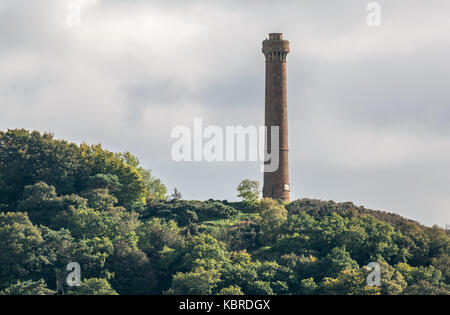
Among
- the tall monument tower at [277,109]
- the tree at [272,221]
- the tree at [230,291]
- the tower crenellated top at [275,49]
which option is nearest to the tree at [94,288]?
the tree at [230,291]

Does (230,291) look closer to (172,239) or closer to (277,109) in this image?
(172,239)

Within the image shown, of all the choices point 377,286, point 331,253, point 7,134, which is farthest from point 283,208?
point 7,134

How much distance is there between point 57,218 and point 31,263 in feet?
31.3

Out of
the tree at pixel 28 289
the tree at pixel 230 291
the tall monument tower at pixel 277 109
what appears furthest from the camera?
the tall monument tower at pixel 277 109

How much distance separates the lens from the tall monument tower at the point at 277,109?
15262 cm

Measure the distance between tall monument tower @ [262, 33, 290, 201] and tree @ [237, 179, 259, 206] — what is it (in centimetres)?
193

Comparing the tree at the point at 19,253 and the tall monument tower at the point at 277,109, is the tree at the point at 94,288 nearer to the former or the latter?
the tree at the point at 19,253

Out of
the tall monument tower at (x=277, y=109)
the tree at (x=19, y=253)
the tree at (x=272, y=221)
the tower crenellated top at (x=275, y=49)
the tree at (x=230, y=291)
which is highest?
the tower crenellated top at (x=275, y=49)

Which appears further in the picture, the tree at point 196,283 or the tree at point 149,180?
the tree at point 149,180

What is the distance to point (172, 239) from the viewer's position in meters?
140

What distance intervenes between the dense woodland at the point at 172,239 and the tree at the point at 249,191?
0.69 m

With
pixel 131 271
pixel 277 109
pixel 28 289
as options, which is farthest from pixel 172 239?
pixel 277 109

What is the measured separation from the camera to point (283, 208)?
147 meters
